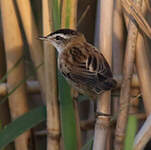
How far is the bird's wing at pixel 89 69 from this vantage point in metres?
1.63

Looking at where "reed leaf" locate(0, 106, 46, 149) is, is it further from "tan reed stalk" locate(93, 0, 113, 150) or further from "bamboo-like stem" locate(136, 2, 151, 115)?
"bamboo-like stem" locate(136, 2, 151, 115)

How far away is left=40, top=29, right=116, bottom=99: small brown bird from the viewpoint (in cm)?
164

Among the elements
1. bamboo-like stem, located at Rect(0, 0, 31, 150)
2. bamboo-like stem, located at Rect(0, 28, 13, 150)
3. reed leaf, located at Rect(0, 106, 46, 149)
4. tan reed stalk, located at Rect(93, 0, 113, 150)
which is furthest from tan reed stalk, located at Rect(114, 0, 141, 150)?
bamboo-like stem, located at Rect(0, 28, 13, 150)

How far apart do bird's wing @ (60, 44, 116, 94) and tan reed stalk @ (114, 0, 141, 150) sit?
3.2 inches

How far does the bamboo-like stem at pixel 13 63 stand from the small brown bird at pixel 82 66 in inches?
12.6

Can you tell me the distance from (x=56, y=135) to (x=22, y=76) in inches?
22.0

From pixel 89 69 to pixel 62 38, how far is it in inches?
11.2

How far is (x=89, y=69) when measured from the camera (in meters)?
1.72

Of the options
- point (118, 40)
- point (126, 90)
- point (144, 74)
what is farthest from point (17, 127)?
point (118, 40)

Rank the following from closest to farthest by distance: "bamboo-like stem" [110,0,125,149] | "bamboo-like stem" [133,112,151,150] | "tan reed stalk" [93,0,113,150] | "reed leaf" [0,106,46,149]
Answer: "bamboo-like stem" [133,112,151,150] → "tan reed stalk" [93,0,113,150] → "reed leaf" [0,106,46,149] → "bamboo-like stem" [110,0,125,149]

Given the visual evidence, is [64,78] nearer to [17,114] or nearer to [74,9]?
[74,9]

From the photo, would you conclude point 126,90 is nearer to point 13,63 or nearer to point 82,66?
point 82,66

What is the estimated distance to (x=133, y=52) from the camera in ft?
5.24

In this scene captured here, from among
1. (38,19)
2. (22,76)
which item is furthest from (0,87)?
(38,19)
